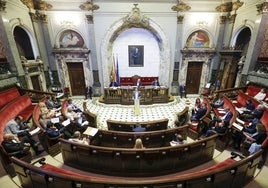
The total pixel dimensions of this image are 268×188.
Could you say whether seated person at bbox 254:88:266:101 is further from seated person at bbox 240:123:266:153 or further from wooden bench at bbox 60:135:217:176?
wooden bench at bbox 60:135:217:176

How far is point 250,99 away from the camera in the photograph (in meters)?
6.76

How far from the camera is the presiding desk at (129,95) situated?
31.3 ft

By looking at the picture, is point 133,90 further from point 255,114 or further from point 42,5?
point 42,5

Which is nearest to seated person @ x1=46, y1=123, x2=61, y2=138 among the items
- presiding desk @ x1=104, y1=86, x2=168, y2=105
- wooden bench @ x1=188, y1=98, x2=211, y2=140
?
wooden bench @ x1=188, y1=98, x2=211, y2=140

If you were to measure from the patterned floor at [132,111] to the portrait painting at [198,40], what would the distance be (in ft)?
13.6

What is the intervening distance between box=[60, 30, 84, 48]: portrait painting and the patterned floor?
4047 mm

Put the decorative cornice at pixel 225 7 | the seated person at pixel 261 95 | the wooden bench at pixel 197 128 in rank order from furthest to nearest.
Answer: the decorative cornice at pixel 225 7, the seated person at pixel 261 95, the wooden bench at pixel 197 128

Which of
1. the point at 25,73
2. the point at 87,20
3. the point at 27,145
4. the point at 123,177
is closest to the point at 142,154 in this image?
the point at 123,177

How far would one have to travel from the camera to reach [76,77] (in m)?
11.1

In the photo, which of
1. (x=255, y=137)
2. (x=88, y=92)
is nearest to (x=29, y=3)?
(x=88, y=92)

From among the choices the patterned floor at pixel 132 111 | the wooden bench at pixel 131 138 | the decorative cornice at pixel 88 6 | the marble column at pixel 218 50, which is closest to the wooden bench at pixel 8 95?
the patterned floor at pixel 132 111

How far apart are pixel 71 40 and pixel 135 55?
4.90m

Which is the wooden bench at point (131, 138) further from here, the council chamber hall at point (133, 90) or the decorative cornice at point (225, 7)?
the decorative cornice at point (225, 7)

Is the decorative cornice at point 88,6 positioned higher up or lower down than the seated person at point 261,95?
higher up
